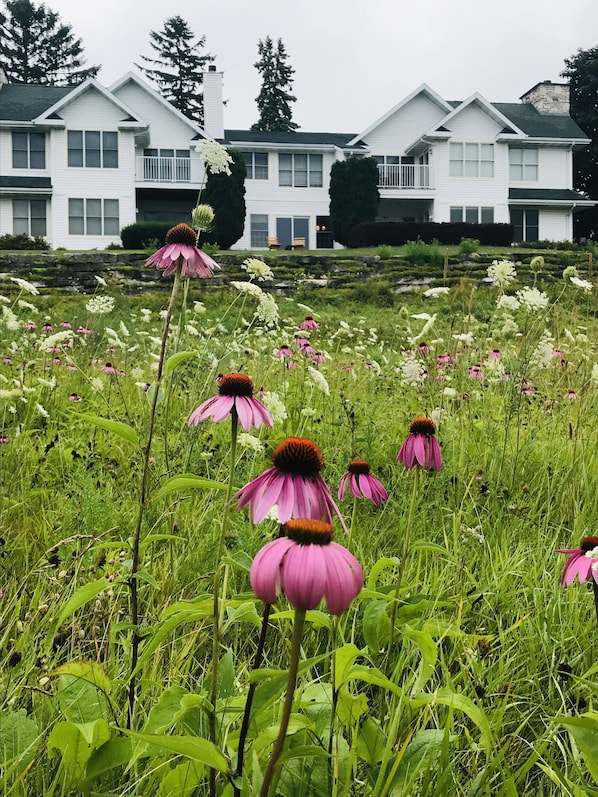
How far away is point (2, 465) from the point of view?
2682 millimetres

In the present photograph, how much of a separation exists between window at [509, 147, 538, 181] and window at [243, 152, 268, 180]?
33.4 feet

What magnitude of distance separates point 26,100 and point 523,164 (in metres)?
20.0

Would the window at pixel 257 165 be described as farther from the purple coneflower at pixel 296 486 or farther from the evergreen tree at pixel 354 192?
the purple coneflower at pixel 296 486

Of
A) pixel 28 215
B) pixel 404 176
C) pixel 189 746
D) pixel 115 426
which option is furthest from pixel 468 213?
pixel 189 746

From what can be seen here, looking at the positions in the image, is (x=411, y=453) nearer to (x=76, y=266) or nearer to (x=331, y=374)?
(x=331, y=374)

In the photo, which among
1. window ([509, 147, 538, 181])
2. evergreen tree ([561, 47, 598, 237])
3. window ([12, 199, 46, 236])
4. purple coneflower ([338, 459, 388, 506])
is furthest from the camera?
evergreen tree ([561, 47, 598, 237])

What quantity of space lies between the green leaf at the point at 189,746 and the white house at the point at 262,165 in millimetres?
26584

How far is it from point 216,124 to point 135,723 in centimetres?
3093

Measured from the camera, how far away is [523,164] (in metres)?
30.6

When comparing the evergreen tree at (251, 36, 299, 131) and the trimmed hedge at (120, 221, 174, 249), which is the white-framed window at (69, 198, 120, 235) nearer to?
the trimmed hedge at (120, 221, 174, 249)

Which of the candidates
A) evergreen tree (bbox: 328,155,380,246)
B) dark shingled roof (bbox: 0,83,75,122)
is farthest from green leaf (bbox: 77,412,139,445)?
dark shingled roof (bbox: 0,83,75,122)

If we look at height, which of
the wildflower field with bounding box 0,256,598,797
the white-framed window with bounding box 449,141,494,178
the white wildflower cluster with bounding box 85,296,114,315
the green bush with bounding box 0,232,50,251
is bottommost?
the wildflower field with bounding box 0,256,598,797

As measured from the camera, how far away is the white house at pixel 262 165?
2606 cm

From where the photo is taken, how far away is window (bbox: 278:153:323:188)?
96.6 ft
